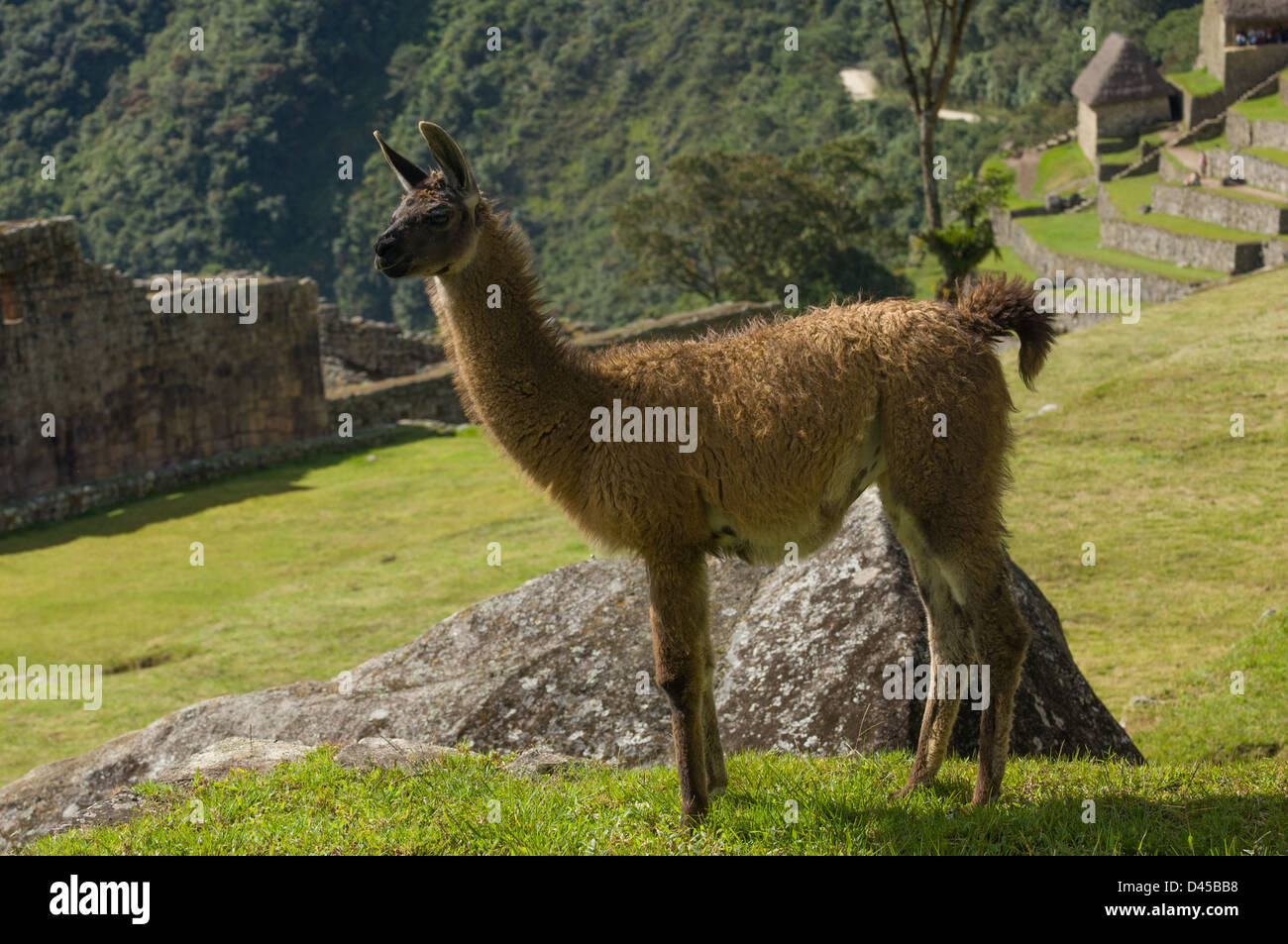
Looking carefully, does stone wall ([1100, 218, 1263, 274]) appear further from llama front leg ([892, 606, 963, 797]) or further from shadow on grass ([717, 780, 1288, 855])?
shadow on grass ([717, 780, 1288, 855])

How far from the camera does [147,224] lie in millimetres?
48031

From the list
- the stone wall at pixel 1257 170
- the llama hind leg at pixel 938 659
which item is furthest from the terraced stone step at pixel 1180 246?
the llama hind leg at pixel 938 659

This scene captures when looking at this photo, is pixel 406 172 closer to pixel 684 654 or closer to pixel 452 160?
pixel 452 160

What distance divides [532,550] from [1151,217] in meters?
36.7

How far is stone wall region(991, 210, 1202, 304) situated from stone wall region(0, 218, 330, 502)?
18.0 m

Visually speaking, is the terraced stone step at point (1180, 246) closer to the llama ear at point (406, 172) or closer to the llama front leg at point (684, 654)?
the llama front leg at point (684, 654)

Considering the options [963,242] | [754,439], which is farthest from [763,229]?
[754,439]

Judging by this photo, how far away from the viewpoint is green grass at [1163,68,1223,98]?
61037mm

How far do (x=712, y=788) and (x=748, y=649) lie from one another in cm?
177

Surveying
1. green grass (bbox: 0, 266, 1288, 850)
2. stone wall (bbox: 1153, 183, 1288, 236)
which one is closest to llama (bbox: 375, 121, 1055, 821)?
green grass (bbox: 0, 266, 1288, 850)

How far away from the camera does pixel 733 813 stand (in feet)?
17.5

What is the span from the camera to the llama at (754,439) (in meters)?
5.31

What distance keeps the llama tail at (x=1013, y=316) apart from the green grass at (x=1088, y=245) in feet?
100
